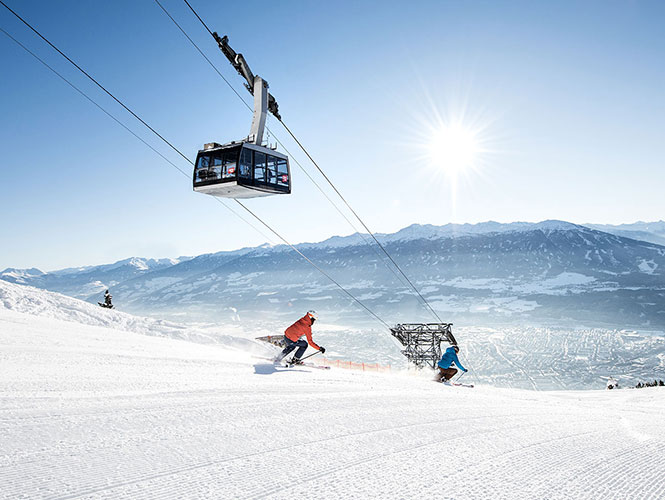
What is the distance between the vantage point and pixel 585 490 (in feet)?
8.88

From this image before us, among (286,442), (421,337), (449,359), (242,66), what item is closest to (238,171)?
(242,66)

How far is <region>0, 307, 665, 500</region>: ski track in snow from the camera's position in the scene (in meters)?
2.57

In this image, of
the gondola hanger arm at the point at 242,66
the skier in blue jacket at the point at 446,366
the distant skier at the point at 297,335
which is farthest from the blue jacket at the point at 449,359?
the gondola hanger arm at the point at 242,66

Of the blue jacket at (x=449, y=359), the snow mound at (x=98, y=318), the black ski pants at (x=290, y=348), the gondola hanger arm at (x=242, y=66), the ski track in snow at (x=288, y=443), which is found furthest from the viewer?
the gondola hanger arm at (x=242, y=66)

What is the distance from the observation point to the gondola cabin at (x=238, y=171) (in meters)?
17.2

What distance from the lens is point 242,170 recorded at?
17.1 metres

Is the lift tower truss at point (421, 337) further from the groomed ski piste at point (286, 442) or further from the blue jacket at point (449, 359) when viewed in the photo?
the groomed ski piste at point (286, 442)

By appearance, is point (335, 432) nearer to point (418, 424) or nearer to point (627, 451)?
point (418, 424)

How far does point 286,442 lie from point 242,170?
1519cm

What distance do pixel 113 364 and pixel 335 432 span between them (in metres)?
5.38

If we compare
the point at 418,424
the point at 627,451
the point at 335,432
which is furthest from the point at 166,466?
the point at 627,451

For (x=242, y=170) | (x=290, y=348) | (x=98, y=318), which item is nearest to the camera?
(x=290, y=348)

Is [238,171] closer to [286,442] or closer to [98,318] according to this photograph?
[98,318]

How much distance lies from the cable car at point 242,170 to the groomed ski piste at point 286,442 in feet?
38.6
